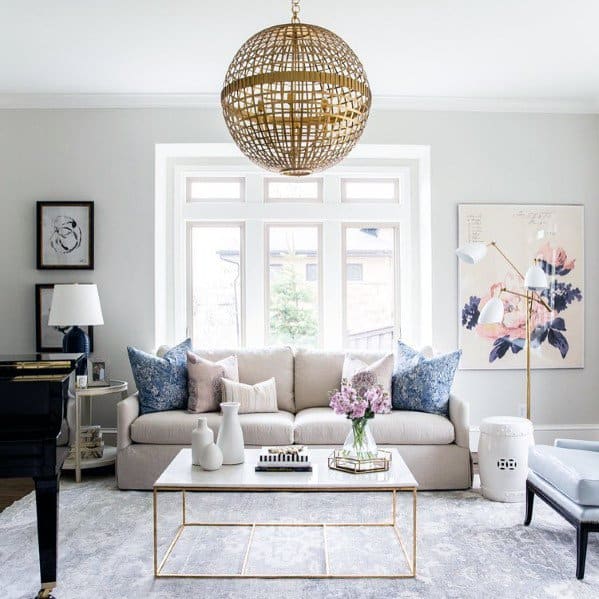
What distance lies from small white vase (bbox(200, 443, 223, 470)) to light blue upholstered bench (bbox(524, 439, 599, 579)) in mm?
1599

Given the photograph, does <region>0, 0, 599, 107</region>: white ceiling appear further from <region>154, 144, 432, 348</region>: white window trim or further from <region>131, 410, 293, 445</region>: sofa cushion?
<region>131, 410, 293, 445</region>: sofa cushion

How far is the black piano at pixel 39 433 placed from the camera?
2.41 metres

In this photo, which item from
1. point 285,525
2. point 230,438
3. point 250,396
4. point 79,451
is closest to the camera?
point 230,438

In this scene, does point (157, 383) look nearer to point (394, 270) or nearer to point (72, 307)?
point (72, 307)

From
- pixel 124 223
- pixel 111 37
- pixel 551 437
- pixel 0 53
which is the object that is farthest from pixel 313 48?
pixel 551 437

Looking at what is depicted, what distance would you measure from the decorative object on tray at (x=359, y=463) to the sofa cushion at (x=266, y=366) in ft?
4.79

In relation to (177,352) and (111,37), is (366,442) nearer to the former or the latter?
(177,352)

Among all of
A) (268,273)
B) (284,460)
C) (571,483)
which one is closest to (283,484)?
(284,460)

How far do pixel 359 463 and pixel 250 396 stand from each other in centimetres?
141

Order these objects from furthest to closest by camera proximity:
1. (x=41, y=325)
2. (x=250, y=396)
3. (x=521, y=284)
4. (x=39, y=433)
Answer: (x=521, y=284) < (x=41, y=325) < (x=250, y=396) < (x=39, y=433)

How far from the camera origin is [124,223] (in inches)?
192

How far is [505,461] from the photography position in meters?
3.78

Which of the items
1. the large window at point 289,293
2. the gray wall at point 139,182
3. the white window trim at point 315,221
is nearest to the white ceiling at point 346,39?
the gray wall at point 139,182

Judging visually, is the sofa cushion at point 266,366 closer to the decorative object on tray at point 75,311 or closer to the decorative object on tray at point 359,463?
the decorative object on tray at point 75,311
